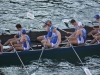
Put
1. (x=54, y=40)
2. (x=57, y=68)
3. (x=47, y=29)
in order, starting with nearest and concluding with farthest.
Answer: (x=57, y=68) → (x=54, y=40) → (x=47, y=29)

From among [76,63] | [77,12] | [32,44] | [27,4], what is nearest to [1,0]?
[27,4]

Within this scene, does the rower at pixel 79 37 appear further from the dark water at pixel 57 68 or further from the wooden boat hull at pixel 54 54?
the dark water at pixel 57 68

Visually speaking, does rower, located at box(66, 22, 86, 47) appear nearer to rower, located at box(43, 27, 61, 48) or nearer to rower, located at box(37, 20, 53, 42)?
rower, located at box(43, 27, 61, 48)

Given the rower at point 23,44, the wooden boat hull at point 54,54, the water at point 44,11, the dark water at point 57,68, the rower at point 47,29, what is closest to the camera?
the dark water at point 57,68

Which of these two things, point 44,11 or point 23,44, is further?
point 44,11

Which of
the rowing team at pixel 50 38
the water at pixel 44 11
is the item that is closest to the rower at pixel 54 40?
the rowing team at pixel 50 38

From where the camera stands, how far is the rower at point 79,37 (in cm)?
1858

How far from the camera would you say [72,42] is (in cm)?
1902

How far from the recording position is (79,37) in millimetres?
18766

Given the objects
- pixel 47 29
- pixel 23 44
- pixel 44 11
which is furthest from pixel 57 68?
pixel 44 11

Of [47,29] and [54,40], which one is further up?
[47,29]

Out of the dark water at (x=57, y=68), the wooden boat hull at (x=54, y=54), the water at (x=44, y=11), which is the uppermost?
the water at (x=44, y=11)

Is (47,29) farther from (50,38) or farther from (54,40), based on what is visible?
(54,40)

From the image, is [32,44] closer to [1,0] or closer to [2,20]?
[2,20]
